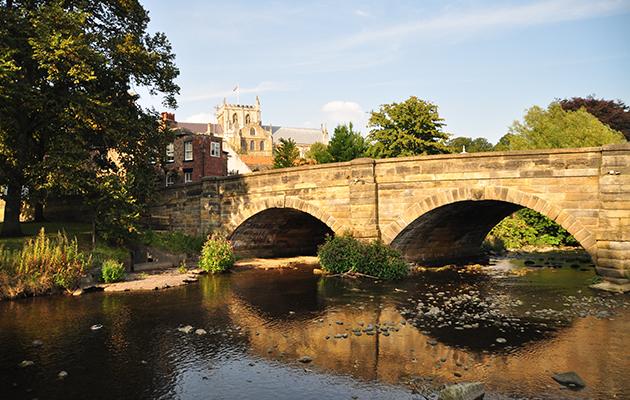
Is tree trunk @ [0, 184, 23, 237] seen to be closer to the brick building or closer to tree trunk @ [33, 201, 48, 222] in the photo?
tree trunk @ [33, 201, 48, 222]

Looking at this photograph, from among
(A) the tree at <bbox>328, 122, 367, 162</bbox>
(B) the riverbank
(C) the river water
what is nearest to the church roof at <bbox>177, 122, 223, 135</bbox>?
(A) the tree at <bbox>328, 122, 367, 162</bbox>

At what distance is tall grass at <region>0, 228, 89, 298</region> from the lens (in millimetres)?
15484

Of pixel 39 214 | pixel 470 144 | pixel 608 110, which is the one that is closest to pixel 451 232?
pixel 39 214

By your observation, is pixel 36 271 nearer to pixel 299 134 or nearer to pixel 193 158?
pixel 193 158

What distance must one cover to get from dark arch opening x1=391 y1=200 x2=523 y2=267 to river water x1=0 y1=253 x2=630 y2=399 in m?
3.59

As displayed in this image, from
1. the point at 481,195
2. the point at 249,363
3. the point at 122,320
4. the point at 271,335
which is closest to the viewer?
the point at 249,363

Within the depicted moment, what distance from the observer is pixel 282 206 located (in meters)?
22.7

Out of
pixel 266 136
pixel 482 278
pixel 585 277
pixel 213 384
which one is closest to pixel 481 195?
pixel 482 278

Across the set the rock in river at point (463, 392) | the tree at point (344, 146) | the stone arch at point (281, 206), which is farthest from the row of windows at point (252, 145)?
the rock in river at point (463, 392)

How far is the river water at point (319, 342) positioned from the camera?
7762 mm

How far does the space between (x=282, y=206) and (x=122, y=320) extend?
1145 centimetres

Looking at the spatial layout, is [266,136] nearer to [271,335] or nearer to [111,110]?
[111,110]

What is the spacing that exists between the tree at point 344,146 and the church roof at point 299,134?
8186 centimetres

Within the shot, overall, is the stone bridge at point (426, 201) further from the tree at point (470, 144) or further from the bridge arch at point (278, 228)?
the tree at point (470, 144)
